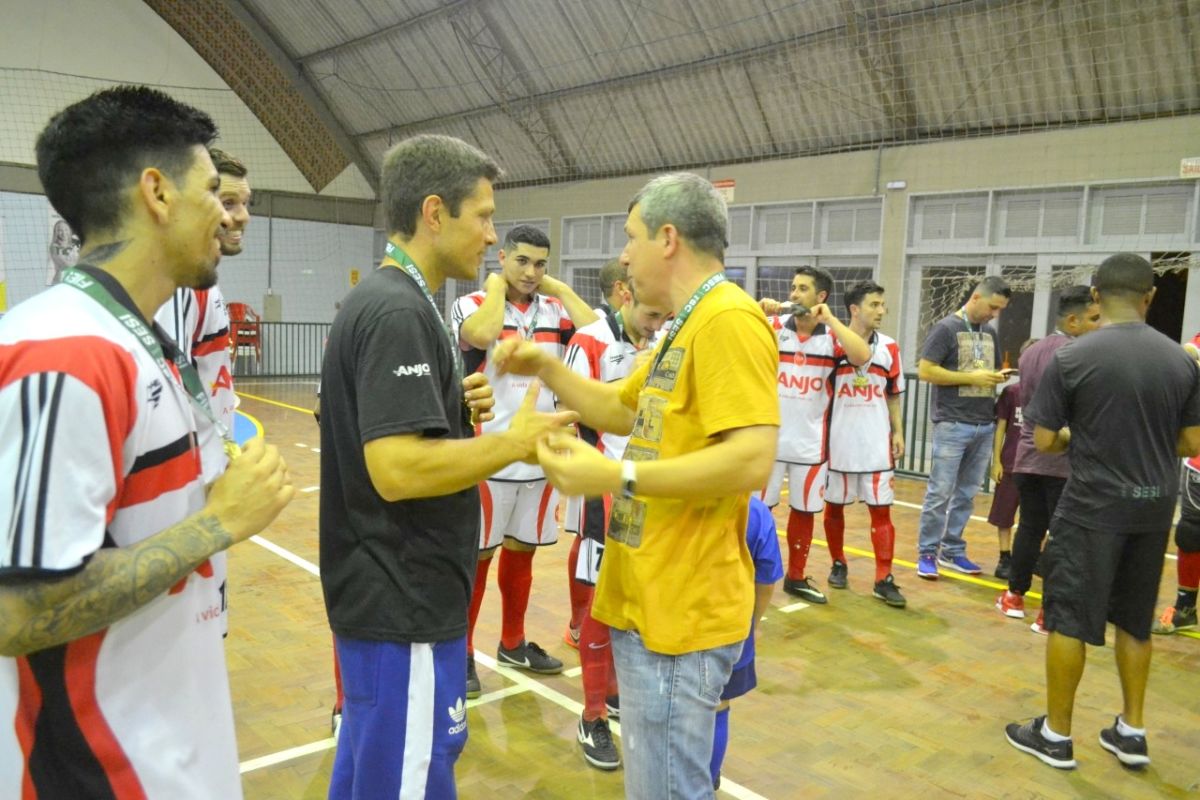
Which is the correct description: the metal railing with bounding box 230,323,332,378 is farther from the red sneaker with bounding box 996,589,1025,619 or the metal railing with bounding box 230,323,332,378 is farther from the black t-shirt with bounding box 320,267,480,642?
the black t-shirt with bounding box 320,267,480,642

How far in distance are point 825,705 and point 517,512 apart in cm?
173

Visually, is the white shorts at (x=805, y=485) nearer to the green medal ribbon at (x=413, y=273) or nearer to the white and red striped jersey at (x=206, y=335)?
the white and red striped jersey at (x=206, y=335)

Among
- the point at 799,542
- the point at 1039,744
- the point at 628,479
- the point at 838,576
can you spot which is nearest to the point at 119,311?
the point at 628,479

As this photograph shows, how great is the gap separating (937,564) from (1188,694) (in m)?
2.08

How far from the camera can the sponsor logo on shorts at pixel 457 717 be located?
207cm

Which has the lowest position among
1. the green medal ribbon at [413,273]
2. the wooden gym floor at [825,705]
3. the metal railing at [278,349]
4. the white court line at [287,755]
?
the white court line at [287,755]

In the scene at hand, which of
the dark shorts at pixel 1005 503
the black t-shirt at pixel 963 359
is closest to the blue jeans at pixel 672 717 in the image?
the black t-shirt at pixel 963 359

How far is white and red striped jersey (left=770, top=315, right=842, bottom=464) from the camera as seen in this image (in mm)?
5441

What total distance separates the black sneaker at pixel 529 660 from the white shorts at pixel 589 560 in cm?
66

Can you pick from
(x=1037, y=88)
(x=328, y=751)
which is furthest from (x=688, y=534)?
(x=1037, y=88)

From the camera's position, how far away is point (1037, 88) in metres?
9.80

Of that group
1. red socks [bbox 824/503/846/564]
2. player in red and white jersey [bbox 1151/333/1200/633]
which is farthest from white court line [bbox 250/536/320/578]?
player in red and white jersey [bbox 1151/333/1200/633]

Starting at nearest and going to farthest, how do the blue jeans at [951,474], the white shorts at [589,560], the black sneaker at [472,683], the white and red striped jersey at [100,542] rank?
the white and red striped jersey at [100,542], the white shorts at [589,560], the black sneaker at [472,683], the blue jeans at [951,474]

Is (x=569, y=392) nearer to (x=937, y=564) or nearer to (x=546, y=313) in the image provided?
(x=546, y=313)
